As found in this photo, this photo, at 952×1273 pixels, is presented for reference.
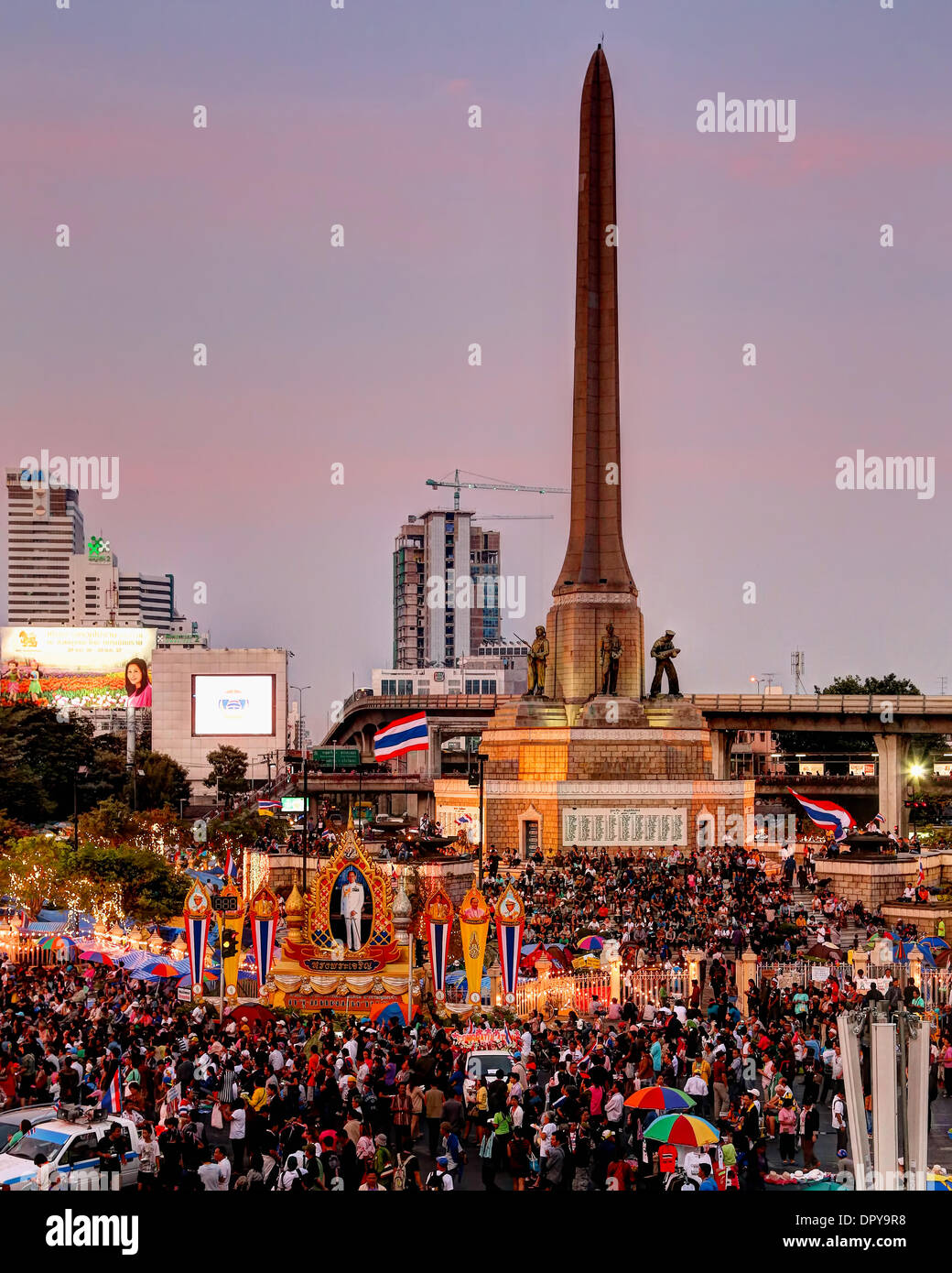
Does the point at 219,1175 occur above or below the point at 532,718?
below

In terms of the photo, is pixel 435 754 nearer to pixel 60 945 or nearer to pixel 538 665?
pixel 538 665

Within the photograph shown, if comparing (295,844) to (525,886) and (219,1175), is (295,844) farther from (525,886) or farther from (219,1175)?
(219,1175)

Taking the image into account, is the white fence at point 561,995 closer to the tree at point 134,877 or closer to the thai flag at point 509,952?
the thai flag at point 509,952

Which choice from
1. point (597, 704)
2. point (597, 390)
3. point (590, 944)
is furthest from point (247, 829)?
point (590, 944)

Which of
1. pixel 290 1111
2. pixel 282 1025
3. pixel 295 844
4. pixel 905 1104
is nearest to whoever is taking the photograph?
pixel 905 1104

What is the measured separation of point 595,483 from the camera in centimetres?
6769

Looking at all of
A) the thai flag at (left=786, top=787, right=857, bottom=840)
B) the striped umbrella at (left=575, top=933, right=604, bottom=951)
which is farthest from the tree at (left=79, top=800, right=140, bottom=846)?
the striped umbrella at (left=575, top=933, right=604, bottom=951)

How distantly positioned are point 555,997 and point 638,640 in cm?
3652

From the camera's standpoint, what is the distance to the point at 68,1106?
19406mm

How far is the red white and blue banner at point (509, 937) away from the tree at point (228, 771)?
322 feet

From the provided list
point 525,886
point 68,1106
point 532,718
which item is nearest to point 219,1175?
point 68,1106

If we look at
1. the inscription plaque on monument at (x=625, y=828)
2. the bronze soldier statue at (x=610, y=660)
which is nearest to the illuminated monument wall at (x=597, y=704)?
the inscription plaque on monument at (x=625, y=828)

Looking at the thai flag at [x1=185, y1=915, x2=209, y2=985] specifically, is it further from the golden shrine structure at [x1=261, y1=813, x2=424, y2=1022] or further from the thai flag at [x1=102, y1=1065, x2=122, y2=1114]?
the thai flag at [x1=102, y1=1065, x2=122, y2=1114]

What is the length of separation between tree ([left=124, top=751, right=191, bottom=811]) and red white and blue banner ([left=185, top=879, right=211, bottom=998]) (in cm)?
7132
